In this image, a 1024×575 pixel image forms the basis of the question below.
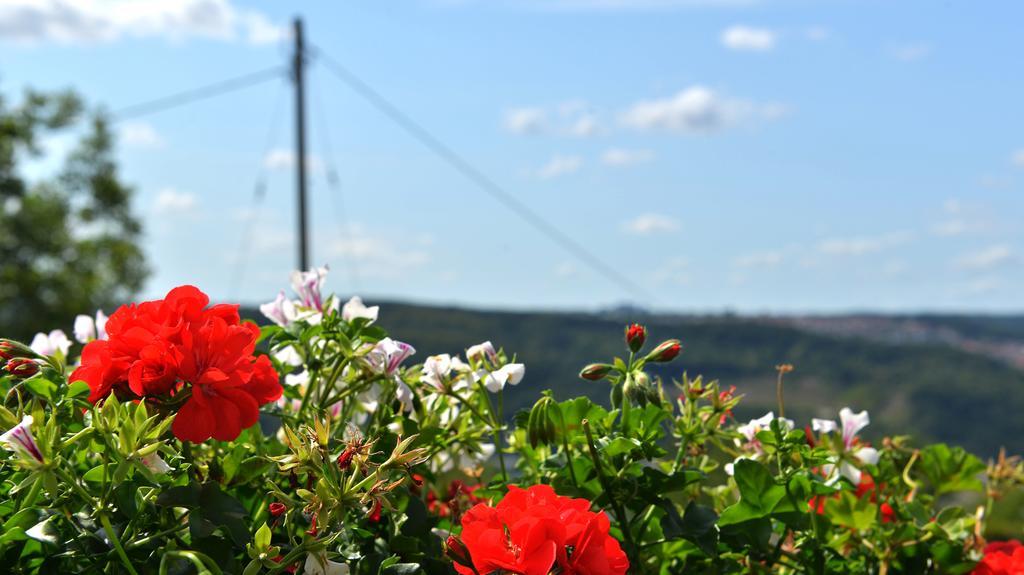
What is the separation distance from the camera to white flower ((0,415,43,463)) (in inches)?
27.9

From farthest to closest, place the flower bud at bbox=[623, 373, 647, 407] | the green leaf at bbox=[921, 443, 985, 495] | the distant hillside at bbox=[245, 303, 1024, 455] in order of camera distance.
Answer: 1. the distant hillside at bbox=[245, 303, 1024, 455]
2. the green leaf at bbox=[921, 443, 985, 495]
3. the flower bud at bbox=[623, 373, 647, 407]

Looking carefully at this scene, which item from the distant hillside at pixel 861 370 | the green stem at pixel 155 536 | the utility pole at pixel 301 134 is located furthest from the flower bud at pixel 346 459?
the distant hillside at pixel 861 370

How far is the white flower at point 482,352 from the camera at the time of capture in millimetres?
1036

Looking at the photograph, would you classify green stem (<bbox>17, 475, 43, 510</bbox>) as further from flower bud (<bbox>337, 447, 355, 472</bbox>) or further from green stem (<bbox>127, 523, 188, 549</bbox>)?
flower bud (<bbox>337, 447, 355, 472</bbox>)

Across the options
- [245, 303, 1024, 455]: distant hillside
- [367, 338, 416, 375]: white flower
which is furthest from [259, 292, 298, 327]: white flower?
[245, 303, 1024, 455]: distant hillside

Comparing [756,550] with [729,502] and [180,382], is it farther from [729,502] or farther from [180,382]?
[180,382]

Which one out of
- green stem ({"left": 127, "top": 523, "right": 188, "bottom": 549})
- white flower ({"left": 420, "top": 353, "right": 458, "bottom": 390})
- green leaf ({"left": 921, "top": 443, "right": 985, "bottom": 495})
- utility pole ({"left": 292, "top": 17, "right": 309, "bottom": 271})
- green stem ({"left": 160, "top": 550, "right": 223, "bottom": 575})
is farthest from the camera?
utility pole ({"left": 292, "top": 17, "right": 309, "bottom": 271})

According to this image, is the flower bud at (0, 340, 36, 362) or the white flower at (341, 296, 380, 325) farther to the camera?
the white flower at (341, 296, 380, 325)

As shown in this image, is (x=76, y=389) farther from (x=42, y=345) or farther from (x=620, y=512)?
(x=620, y=512)

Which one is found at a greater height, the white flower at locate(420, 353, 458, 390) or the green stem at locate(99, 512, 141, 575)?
the white flower at locate(420, 353, 458, 390)

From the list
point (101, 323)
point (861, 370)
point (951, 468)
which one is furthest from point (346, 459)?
point (861, 370)

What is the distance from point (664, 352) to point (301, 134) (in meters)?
11.8

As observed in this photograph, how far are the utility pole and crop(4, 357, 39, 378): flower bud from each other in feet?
34.0

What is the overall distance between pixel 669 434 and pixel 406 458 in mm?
419
